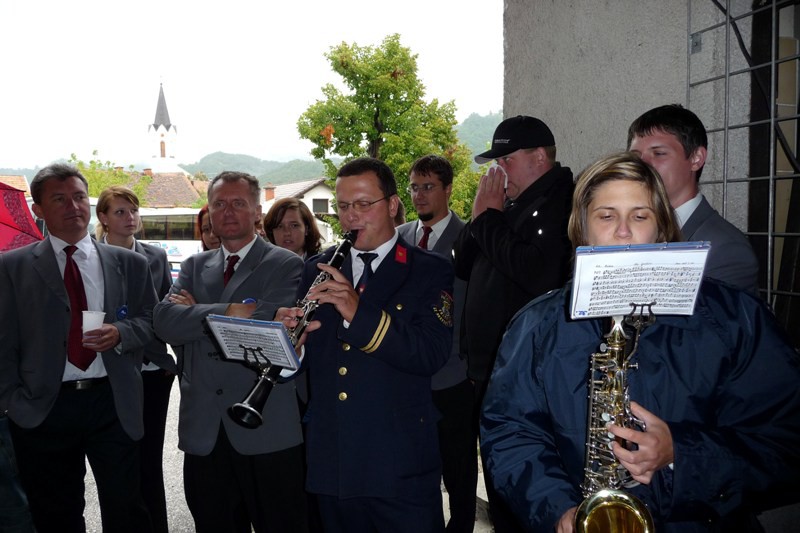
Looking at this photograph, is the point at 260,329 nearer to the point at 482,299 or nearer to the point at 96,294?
the point at 482,299

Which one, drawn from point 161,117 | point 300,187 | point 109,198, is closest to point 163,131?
point 161,117

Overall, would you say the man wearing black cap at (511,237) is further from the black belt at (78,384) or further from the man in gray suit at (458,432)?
the black belt at (78,384)

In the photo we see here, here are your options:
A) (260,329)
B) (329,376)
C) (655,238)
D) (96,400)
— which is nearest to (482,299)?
(329,376)

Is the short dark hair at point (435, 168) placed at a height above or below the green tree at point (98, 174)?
below

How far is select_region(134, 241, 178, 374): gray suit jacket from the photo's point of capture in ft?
13.0

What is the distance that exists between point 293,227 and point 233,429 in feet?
6.29

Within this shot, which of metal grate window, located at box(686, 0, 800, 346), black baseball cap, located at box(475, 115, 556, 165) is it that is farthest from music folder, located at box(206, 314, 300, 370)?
metal grate window, located at box(686, 0, 800, 346)

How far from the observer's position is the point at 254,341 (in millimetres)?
2391

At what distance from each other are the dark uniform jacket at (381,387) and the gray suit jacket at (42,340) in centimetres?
149

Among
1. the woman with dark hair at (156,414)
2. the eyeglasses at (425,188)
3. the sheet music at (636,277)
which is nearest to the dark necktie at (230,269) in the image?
the woman with dark hair at (156,414)

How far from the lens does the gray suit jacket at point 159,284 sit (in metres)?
3.97

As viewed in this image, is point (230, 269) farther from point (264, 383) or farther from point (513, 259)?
point (513, 259)

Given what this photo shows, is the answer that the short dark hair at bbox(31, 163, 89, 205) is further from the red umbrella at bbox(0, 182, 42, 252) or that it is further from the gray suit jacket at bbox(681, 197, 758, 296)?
the gray suit jacket at bbox(681, 197, 758, 296)

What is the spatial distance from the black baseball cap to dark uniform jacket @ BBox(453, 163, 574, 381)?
0.61 feet
